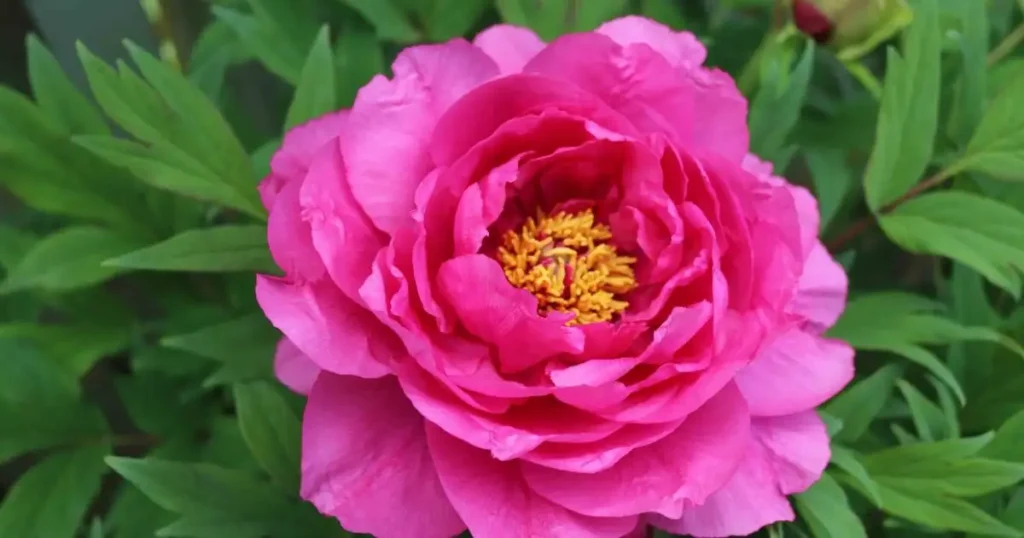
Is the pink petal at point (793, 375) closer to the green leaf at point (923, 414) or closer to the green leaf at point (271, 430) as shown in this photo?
the green leaf at point (923, 414)

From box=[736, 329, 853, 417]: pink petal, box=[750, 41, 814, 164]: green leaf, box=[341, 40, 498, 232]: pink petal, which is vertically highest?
box=[341, 40, 498, 232]: pink petal

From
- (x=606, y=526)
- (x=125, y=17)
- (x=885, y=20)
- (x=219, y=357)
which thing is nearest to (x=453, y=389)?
(x=606, y=526)

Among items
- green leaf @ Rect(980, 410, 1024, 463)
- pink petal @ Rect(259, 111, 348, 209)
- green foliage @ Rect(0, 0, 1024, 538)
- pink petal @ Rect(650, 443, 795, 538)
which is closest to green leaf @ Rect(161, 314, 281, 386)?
green foliage @ Rect(0, 0, 1024, 538)

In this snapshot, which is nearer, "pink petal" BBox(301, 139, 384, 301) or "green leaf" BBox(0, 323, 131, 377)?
"pink petal" BBox(301, 139, 384, 301)

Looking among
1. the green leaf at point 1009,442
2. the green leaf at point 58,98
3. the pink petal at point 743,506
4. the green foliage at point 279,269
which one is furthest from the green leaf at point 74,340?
the green leaf at point 1009,442

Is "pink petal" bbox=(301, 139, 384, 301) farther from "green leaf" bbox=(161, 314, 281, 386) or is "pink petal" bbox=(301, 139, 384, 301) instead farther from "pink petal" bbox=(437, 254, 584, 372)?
"green leaf" bbox=(161, 314, 281, 386)

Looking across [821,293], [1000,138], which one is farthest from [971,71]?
[821,293]

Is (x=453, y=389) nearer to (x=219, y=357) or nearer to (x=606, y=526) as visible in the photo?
(x=606, y=526)
